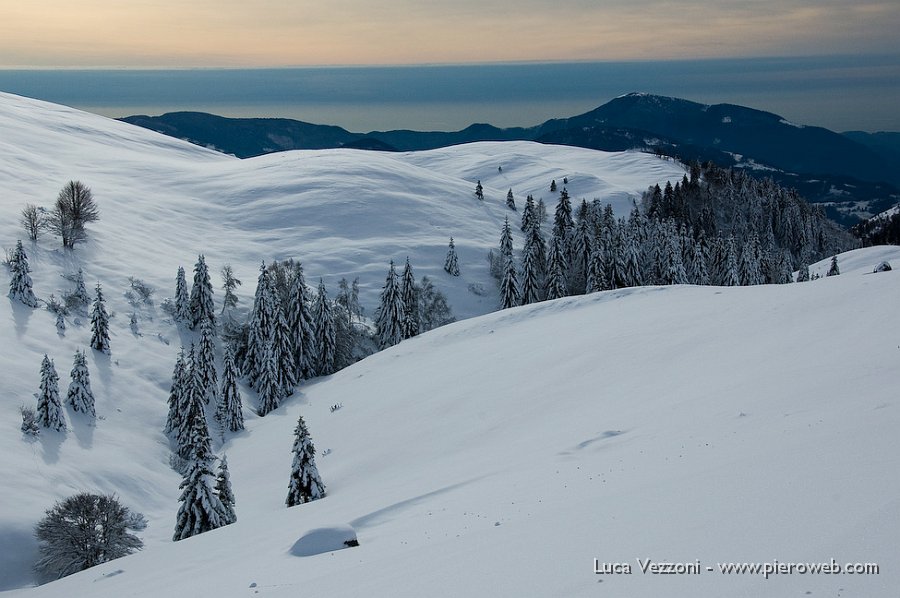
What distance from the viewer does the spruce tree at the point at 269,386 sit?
56188 millimetres

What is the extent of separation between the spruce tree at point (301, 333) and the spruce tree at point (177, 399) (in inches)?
570

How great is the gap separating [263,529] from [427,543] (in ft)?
27.8

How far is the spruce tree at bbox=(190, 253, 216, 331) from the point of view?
6469 centimetres

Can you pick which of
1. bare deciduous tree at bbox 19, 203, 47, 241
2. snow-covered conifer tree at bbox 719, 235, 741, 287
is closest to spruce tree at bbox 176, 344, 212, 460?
bare deciduous tree at bbox 19, 203, 47, 241

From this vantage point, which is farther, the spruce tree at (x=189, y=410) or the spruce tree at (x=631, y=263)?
the spruce tree at (x=631, y=263)

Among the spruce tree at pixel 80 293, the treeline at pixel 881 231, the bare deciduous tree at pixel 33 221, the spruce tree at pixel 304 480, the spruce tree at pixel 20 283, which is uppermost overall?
the bare deciduous tree at pixel 33 221

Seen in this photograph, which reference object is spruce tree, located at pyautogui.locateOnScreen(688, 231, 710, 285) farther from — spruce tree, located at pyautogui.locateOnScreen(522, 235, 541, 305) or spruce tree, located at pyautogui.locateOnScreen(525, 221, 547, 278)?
spruce tree, located at pyautogui.locateOnScreen(522, 235, 541, 305)

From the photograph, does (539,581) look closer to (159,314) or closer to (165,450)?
(165,450)

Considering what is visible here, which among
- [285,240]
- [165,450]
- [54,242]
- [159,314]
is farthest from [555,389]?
[285,240]

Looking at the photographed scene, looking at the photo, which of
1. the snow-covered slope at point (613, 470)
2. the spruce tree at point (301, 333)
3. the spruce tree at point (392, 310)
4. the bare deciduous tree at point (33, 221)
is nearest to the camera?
the snow-covered slope at point (613, 470)

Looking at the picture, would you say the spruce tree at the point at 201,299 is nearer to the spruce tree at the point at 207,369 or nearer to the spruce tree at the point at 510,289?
the spruce tree at the point at 207,369

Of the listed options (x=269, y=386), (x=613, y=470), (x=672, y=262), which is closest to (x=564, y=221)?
(x=672, y=262)

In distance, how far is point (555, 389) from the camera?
1063 inches

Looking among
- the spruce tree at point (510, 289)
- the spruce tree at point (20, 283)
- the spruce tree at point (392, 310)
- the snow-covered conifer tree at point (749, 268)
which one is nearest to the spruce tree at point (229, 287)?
the spruce tree at point (392, 310)
